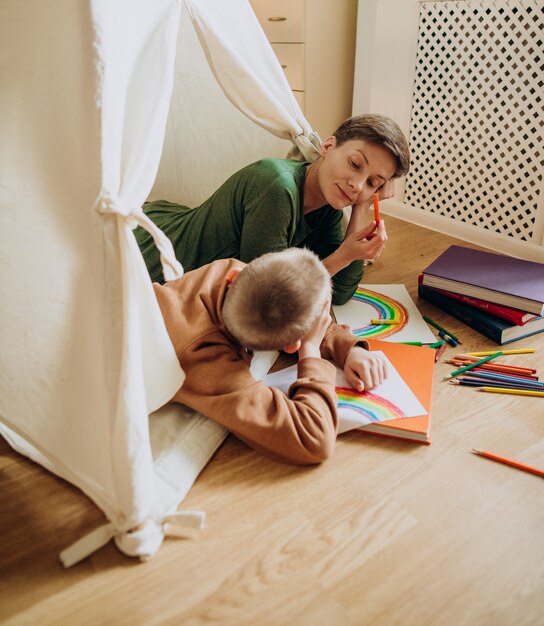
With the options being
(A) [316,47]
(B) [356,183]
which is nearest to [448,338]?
(B) [356,183]

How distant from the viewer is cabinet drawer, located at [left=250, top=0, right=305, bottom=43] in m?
2.07

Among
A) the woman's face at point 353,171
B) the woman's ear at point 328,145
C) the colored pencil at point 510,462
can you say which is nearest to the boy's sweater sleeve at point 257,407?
the colored pencil at point 510,462

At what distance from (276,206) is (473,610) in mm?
821

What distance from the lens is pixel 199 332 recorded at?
90 cm

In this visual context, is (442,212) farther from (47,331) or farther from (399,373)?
(47,331)

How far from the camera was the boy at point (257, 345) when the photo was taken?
33.0 inches

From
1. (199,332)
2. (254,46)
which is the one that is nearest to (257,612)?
(199,332)

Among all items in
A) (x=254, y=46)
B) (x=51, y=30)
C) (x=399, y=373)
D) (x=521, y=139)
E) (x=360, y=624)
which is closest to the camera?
(x=360, y=624)

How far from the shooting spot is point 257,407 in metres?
0.86

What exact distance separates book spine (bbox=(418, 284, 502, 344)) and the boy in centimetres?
48

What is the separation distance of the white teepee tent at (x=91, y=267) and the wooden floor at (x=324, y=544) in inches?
1.6

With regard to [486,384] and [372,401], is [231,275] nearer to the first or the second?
[372,401]

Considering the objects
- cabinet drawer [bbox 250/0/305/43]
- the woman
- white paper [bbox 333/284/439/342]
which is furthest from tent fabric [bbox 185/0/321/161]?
cabinet drawer [bbox 250/0/305/43]

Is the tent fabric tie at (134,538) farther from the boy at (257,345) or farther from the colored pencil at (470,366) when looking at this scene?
the colored pencil at (470,366)
